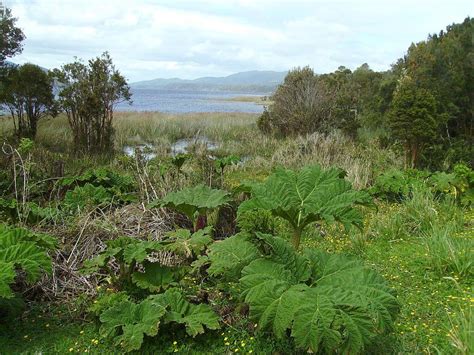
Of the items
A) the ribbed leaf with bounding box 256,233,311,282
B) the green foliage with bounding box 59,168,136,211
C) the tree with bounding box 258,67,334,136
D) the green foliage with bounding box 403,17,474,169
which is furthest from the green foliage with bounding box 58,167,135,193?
the tree with bounding box 258,67,334,136

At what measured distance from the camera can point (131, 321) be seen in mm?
3266

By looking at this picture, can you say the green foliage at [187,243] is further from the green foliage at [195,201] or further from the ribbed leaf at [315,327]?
the ribbed leaf at [315,327]

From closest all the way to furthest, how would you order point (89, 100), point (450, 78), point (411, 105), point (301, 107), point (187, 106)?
point (411, 105) → point (89, 100) → point (450, 78) → point (301, 107) → point (187, 106)

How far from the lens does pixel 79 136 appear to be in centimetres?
1328

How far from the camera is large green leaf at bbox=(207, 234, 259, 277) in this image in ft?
10.7

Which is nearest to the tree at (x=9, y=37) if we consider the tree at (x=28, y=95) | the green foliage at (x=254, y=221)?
the tree at (x=28, y=95)

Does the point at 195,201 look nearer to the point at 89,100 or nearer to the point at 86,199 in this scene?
the point at 86,199

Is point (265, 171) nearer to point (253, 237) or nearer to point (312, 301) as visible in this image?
point (253, 237)

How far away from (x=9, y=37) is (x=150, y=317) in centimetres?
1402

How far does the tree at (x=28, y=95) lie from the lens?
14.6 metres

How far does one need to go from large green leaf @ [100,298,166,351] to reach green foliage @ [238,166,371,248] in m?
1.11

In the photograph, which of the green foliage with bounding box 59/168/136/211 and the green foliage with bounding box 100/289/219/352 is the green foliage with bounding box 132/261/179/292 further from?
the green foliage with bounding box 59/168/136/211

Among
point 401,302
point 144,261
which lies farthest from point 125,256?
point 401,302

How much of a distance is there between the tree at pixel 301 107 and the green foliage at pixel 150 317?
14.0 m
